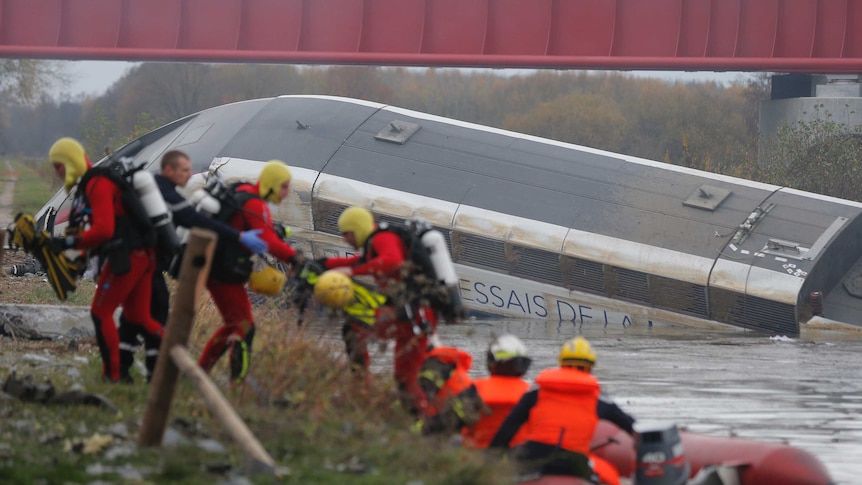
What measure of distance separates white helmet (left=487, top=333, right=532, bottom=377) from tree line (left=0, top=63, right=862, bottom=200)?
29551mm

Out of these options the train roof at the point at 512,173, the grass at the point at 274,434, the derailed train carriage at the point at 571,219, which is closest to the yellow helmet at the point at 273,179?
the grass at the point at 274,434

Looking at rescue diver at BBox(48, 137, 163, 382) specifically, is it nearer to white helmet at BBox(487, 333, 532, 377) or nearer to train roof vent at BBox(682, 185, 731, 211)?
white helmet at BBox(487, 333, 532, 377)

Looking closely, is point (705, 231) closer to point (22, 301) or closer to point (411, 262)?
point (22, 301)

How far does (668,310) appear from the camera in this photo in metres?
19.5

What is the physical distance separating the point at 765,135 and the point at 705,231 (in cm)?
1036

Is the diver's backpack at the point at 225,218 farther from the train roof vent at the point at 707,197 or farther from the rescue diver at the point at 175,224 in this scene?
the train roof vent at the point at 707,197

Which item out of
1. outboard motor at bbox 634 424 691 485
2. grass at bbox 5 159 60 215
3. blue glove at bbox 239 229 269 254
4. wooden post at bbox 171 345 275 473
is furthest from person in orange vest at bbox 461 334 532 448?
grass at bbox 5 159 60 215

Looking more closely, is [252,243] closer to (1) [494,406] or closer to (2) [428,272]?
(2) [428,272]

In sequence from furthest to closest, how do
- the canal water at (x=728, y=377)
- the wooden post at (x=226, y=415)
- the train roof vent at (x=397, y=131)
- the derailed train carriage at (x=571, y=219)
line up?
the train roof vent at (x=397, y=131) → the derailed train carriage at (x=571, y=219) → the canal water at (x=728, y=377) → the wooden post at (x=226, y=415)

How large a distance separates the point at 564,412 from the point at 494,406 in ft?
2.92

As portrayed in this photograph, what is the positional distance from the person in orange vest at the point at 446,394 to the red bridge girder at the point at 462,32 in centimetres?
1517

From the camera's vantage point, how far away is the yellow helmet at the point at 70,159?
30.3ft

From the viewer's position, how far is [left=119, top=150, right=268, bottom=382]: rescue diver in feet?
29.5

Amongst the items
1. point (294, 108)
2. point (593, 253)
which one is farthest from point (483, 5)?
point (593, 253)
